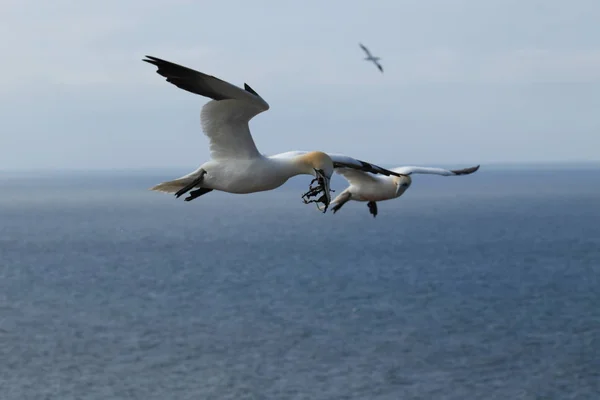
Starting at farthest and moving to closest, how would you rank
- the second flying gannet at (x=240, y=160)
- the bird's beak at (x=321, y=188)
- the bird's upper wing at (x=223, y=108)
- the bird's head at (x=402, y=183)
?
the bird's head at (x=402, y=183)
the second flying gannet at (x=240, y=160)
the bird's beak at (x=321, y=188)
the bird's upper wing at (x=223, y=108)

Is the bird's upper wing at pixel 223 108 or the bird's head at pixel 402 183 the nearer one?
the bird's upper wing at pixel 223 108

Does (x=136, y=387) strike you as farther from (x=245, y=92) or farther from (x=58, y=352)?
(x=245, y=92)

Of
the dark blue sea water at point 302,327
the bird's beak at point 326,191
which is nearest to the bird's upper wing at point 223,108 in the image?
the bird's beak at point 326,191

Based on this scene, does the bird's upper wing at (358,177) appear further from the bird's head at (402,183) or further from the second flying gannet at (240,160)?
the second flying gannet at (240,160)

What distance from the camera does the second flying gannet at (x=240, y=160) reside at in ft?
52.9

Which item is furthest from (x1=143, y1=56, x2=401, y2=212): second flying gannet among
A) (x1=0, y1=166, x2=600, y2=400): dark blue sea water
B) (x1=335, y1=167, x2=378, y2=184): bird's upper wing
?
(x1=0, y1=166, x2=600, y2=400): dark blue sea water

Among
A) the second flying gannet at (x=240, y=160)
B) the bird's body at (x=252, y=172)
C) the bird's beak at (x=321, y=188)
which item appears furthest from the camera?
the bird's body at (x=252, y=172)

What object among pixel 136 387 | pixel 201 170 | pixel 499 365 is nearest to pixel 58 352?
pixel 136 387

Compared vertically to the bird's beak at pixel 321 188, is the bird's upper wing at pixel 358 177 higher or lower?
higher

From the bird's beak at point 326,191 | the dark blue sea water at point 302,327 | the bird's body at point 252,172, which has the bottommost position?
the dark blue sea water at point 302,327

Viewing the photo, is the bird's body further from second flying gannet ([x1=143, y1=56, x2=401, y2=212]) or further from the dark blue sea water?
the dark blue sea water

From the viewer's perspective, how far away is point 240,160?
16.9 metres

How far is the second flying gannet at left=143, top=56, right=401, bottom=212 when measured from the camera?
1611cm

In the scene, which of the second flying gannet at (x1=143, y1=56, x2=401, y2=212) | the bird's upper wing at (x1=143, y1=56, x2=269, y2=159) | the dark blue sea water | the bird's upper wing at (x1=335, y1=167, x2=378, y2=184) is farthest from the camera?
the dark blue sea water
